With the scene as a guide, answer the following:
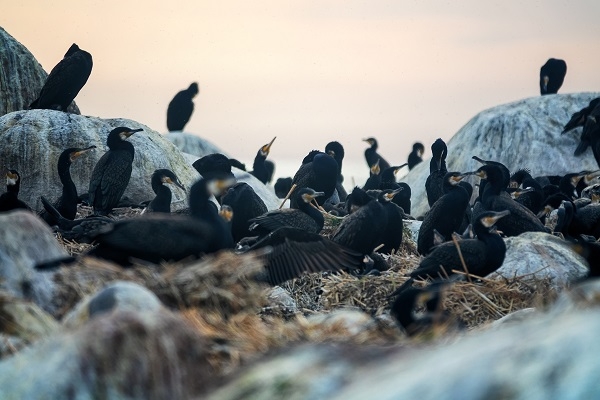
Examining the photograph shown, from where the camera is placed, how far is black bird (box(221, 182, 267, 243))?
45.1ft

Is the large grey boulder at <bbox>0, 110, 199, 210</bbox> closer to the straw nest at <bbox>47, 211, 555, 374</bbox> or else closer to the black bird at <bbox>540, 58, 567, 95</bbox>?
the straw nest at <bbox>47, 211, 555, 374</bbox>

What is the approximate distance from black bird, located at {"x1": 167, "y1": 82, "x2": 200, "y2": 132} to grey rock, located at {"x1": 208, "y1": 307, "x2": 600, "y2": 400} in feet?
81.7

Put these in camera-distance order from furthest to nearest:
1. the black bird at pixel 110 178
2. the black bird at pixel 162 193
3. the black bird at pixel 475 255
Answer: the black bird at pixel 110 178 < the black bird at pixel 162 193 < the black bird at pixel 475 255

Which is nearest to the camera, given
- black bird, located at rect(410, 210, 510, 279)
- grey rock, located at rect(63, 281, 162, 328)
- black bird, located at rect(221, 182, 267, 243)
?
grey rock, located at rect(63, 281, 162, 328)

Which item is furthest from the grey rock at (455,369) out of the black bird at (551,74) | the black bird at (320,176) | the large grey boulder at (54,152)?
the black bird at (551,74)

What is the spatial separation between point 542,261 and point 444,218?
1938mm

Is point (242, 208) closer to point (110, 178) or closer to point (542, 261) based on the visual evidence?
point (110, 178)

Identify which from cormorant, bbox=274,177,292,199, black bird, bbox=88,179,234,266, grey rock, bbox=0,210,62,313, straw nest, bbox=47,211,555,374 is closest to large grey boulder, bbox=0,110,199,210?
straw nest, bbox=47,211,555,374

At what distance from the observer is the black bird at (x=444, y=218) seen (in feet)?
41.7

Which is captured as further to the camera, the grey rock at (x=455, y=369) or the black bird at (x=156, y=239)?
the black bird at (x=156, y=239)

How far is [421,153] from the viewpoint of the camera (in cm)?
3033

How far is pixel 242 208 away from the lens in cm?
1392

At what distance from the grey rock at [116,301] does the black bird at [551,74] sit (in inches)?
810

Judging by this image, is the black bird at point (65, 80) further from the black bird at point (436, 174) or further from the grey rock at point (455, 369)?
the grey rock at point (455, 369)
